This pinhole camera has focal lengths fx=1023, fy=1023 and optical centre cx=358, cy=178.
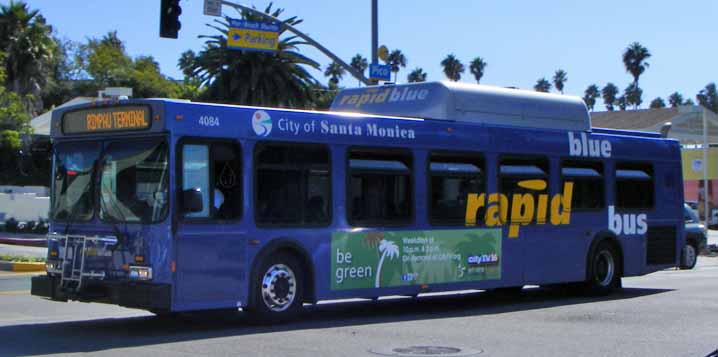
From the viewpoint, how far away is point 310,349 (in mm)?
10758

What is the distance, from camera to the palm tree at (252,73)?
41.6 metres

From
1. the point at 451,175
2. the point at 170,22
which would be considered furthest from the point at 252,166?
the point at 170,22

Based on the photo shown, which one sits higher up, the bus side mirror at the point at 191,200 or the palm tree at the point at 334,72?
the palm tree at the point at 334,72

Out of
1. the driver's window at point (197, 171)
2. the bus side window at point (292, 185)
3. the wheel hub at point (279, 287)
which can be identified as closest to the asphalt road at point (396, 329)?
the wheel hub at point (279, 287)

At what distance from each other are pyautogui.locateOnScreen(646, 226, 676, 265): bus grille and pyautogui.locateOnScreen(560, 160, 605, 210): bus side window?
67.5 inches

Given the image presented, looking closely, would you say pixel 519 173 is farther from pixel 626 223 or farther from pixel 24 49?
pixel 24 49

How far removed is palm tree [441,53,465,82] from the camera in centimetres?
12912

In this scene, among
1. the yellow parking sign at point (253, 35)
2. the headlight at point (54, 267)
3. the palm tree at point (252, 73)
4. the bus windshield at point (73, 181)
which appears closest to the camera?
the headlight at point (54, 267)

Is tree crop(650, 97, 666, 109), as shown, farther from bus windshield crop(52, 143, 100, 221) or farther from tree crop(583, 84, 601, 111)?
bus windshield crop(52, 143, 100, 221)

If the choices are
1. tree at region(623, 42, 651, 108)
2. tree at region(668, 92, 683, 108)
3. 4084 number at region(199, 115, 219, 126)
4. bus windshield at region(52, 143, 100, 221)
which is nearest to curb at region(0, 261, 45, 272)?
bus windshield at region(52, 143, 100, 221)

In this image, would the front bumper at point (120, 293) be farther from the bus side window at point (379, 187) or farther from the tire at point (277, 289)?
the bus side window at point (379, 187)

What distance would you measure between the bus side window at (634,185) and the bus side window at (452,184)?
3.70 metres

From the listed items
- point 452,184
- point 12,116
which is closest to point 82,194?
point 452,184

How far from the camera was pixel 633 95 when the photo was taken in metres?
136
